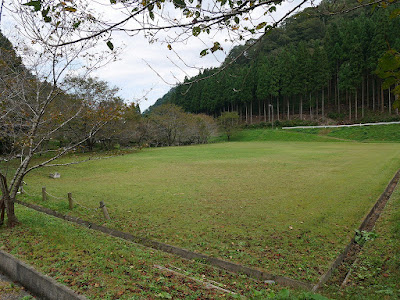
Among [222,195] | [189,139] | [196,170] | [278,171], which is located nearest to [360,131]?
[189,139]

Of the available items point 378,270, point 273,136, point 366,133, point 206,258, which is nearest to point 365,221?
point 378,270

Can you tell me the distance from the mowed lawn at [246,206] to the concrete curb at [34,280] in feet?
8.72

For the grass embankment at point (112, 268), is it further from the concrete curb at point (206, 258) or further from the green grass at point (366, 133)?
the green grass at point (366, 133)

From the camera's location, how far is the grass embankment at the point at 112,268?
323cm

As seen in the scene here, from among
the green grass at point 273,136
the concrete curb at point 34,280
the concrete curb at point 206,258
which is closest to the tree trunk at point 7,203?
the concrete curb at point 34,280

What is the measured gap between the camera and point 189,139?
44438 mm

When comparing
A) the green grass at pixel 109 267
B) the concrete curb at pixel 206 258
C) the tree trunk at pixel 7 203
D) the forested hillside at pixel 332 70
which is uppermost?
the forested hillside at pixel 332 70

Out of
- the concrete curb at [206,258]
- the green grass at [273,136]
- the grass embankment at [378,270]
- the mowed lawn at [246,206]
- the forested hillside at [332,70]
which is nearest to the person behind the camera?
the grass embankment at [378,270]

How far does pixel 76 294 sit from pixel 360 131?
41289mm

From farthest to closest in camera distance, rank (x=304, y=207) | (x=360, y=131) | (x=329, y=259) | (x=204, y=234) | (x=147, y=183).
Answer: (x=360, y=131) < (x=147, y=183) < (x=304, y=207) < (x=204, y=234) < (x=329, y=259)

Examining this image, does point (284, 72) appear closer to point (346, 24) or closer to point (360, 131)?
point (346, 24)

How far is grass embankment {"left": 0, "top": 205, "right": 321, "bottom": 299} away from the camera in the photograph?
10.6 feet

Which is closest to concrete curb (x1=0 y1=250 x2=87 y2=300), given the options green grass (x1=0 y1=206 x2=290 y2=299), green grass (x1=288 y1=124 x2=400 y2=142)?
green grass (x1=0 y1=206 x2=290 y2=299)

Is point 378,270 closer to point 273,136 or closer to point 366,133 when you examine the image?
point 366,133
